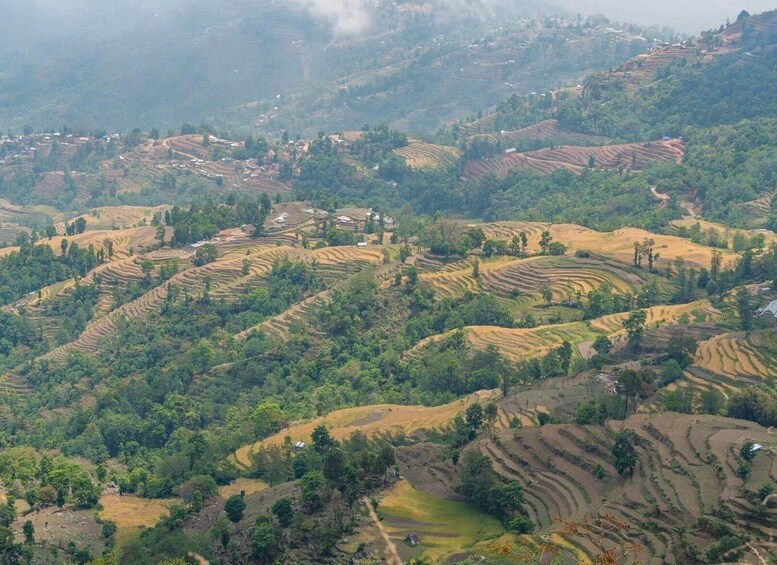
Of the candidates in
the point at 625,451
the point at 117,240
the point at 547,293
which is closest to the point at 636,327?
the point at 547,293

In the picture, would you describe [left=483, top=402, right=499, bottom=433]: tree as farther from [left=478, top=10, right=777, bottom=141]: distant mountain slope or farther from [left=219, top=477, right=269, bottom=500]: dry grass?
[left=478, top=10, right=777, bottom=141]: distant mountain slope

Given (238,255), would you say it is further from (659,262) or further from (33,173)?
(33,173)

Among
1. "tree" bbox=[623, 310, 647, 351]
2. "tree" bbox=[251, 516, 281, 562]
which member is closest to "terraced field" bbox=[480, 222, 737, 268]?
"tree" bbox=[623, 310, 647, 351]

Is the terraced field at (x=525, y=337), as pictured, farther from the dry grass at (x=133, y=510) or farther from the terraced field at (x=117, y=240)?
the terraced field at (x=117, y=240)

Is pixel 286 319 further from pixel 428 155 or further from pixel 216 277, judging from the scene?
pixel 428 155

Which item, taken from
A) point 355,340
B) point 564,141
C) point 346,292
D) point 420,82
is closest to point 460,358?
point 355,340

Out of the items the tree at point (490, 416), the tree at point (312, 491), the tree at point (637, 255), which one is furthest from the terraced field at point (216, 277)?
the tree at point (312, 491)
